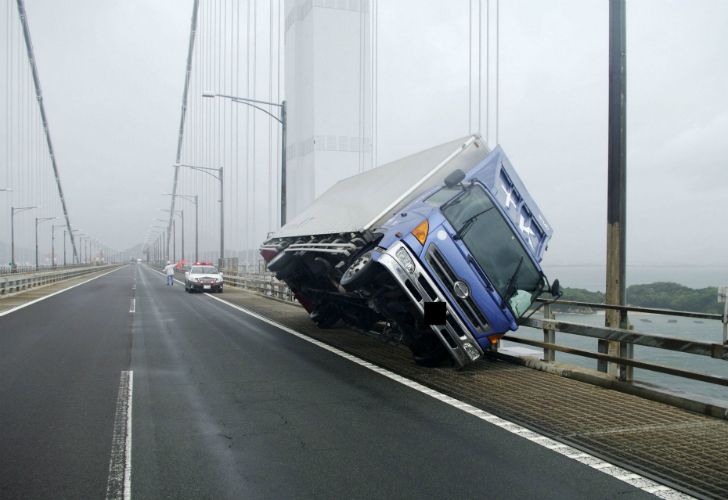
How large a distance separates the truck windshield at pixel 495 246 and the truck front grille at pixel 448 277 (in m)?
0.43

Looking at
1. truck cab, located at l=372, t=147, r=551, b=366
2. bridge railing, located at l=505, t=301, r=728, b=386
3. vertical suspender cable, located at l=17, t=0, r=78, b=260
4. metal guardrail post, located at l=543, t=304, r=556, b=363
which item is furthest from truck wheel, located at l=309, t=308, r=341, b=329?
vertical suspender cable, located at l=17, t=0, r=78, b=260

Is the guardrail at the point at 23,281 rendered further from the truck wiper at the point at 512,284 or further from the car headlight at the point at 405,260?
the truck wiper at the point at 512,284

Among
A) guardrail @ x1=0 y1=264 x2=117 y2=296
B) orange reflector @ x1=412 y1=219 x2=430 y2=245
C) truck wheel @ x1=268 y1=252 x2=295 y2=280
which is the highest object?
orange reflector @ x1=412 y1=219 x2=430 y2=245

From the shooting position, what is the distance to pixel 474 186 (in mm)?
8375

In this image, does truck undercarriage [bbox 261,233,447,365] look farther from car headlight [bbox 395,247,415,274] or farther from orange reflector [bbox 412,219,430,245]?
orange reflector [bbox 412,219,430,245]

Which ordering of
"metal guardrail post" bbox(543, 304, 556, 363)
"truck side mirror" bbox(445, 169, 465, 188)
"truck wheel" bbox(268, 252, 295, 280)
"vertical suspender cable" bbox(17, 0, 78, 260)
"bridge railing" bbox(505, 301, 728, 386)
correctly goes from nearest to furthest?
"bridge railing" bbox(505, 301, 728, 386) → "truck side mirror" bbox(445, 169, 465, 188) → "metal guardrail post" bbox(543, 304, 556, 363) → "truck wheel" bbox(268, 252, 295, 280) → "vertical suspender cable" bbox(17, 0, 78, 260)

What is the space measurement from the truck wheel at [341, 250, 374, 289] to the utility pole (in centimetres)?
325

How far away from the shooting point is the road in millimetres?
4336

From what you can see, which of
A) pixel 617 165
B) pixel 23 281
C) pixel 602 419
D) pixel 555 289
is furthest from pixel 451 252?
pixel 23 281

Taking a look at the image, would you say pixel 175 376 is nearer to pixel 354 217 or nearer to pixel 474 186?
pixel 354 217

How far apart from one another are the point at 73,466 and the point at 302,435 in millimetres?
1894

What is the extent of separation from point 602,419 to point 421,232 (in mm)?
3111

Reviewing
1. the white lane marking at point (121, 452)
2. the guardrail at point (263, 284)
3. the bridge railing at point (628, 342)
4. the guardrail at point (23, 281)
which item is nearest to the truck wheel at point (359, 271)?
the bridge railing at point (628, 342)

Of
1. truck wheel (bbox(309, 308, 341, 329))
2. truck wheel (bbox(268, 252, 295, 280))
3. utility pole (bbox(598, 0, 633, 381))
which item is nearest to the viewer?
utility pole (bbox(598, 0, 633, 381))
